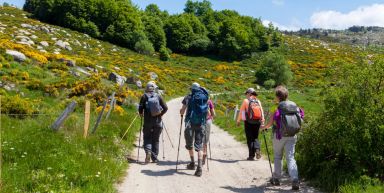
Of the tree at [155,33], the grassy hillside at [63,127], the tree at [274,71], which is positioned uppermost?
the tree at [155,33]

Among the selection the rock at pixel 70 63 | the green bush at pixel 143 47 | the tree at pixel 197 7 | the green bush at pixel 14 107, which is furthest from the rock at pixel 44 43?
the tree at pixel 197 7

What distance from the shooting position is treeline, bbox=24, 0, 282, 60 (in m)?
77.5

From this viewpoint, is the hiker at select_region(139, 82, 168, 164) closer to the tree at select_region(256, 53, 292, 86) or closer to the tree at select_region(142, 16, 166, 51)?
the tree at select_region(256, 53, 292, 86)

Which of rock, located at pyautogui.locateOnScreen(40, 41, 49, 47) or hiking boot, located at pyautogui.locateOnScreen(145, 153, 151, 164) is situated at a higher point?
rock, located at pyautogui.locateOnScreen(40, 41, 49, 47)

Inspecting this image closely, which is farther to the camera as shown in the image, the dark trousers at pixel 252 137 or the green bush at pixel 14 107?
the green bush at pixel 14 107

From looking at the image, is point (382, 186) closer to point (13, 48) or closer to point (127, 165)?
point (127, 165)

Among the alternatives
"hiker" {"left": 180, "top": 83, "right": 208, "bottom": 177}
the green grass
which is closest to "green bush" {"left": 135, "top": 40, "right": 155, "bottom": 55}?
the green grass

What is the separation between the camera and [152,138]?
35.2 ft

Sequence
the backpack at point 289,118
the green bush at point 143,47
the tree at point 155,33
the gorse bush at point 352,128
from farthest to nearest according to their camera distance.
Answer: the tree at point 155,33
the green bush at point 143,47
the backpack at point 289,118
the gorse bush at point 352,128

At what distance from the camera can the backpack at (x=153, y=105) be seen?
10.4 metres

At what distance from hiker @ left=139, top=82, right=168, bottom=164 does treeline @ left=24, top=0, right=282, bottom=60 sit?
6393 centimetres

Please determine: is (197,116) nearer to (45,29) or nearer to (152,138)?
(152,138)

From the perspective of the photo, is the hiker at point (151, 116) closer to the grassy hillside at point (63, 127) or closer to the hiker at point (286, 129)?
the grassy hillside at point (63, 127)

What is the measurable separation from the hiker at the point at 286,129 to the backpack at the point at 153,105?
3311 mm
